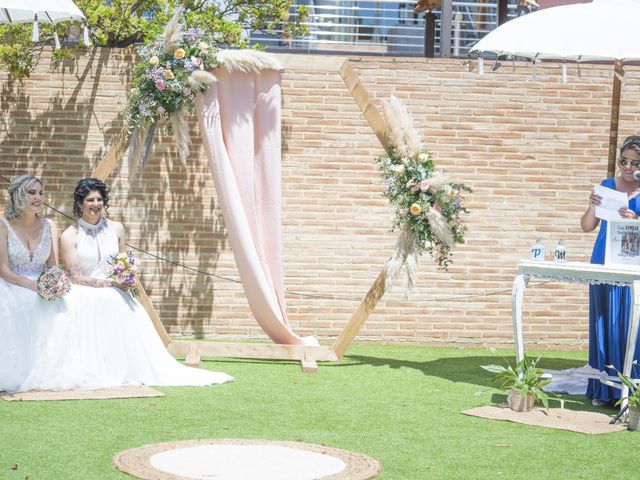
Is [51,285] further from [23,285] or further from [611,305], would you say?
[611,305]

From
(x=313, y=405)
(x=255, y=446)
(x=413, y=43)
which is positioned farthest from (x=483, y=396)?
(x=413, y=43)

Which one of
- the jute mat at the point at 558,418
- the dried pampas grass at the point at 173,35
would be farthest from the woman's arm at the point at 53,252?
the jute mat at the point at 558,418

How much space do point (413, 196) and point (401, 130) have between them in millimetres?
586

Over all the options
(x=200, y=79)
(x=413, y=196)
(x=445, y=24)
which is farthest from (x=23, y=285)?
(x=445, y=24)


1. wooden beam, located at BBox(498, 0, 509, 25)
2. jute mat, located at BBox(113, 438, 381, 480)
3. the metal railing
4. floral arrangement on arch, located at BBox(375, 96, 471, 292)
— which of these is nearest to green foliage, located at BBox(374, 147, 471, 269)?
floral arrangement on arch, located at BBox(375, 96, 471, 292)

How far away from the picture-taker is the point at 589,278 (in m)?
7.33

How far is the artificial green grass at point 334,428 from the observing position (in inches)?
215

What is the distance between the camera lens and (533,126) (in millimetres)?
10766

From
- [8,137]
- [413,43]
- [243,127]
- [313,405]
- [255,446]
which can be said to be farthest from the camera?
[413,43]

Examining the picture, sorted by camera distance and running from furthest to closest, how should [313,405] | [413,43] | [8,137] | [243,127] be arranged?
[413,43], [8,137], [243,127], [313,405]

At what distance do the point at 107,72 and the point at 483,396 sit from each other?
5083 mm

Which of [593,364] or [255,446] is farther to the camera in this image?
[593,364]

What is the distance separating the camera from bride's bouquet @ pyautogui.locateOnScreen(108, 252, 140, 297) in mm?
7977

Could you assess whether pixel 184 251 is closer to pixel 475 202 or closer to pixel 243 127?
pixel 243 127
